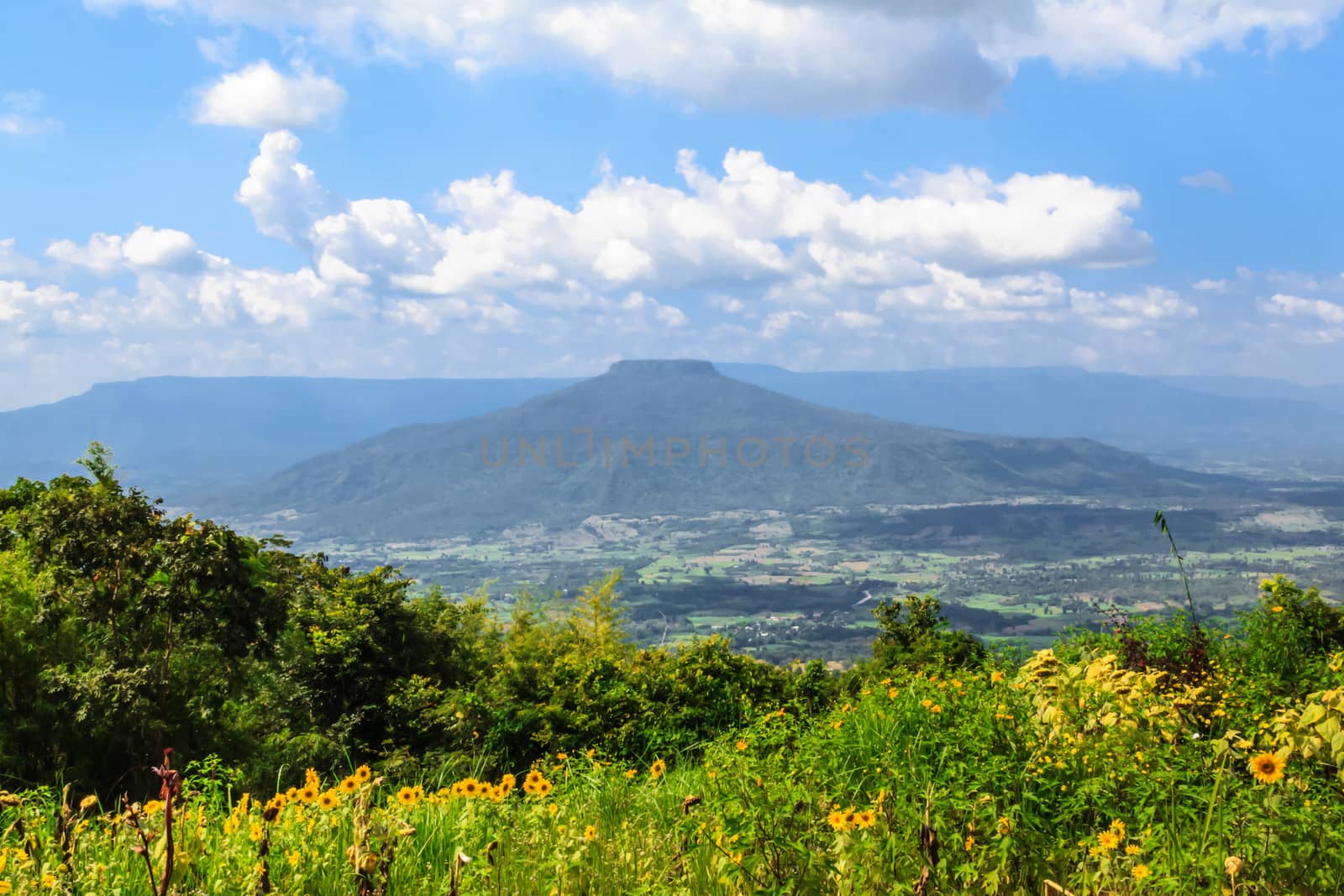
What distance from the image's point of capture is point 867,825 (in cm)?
333

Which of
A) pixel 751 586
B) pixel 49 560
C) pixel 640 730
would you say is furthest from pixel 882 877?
pixel 751 586

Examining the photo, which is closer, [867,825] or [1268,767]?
[1268,767]

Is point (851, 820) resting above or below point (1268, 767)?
below

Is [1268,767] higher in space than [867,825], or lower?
higher

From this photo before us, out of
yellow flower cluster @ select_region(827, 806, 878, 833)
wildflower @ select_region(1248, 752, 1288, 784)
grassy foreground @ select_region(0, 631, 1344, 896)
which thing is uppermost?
wildflower @ select_region(1248, 752, 1288, 784)

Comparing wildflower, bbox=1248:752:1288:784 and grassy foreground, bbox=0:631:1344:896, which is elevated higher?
wildflower, bbox=1248:752:1288:784

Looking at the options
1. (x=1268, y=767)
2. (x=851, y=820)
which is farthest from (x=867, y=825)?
(x=1268, y=767)

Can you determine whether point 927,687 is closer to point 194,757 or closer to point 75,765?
point 194,757

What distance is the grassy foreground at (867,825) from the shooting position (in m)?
3.45

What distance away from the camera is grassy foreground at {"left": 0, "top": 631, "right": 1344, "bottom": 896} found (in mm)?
3453

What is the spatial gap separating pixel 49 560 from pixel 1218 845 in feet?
37.6

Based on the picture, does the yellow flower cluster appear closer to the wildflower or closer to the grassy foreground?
the grassy foreground

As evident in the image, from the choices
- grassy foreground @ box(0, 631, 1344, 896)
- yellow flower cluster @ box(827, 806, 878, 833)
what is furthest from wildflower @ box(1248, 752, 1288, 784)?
yellow flower cluster @ box(827, 806, 878, 833)

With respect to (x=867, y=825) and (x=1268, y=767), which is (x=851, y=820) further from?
(x=1268, y=767)
